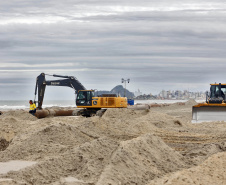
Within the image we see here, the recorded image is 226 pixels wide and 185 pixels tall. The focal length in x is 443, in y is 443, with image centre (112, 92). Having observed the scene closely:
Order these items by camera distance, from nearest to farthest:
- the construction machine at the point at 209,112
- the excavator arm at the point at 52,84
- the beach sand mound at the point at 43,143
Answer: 1. the beach sand mound at the point at 43,143
2. the construction machine at the point at 209,112
3. the excavator arm at the point at 52,84

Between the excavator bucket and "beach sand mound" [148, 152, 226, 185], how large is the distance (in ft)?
60.3

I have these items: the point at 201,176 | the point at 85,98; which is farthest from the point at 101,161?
the point at 85,98

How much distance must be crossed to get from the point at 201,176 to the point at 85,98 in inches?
889

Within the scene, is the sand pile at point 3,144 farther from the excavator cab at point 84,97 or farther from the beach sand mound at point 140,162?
the excavator cab at point 84,97

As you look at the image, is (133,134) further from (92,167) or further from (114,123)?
(92,167)

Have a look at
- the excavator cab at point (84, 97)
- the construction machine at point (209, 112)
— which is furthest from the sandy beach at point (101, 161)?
the excavator cab at point (84, 97)

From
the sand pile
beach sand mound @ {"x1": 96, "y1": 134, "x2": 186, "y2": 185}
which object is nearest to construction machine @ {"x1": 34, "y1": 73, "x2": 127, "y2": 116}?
the sand pile

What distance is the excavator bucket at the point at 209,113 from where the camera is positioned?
29906mm

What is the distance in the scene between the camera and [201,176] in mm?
10234

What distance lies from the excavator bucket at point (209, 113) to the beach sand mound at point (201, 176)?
1837 cm

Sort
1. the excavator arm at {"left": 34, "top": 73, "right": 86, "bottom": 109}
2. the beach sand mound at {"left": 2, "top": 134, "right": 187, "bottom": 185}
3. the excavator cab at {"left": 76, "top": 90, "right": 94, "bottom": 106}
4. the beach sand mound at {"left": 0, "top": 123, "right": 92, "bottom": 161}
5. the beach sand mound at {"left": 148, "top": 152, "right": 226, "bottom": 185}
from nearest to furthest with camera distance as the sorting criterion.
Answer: the beach sand mound at {"left": 148, "top": 152, "right": 226, "bottom": 185} < the beach sand mound at {"left": 2, "top": 134, "right": 187, "bottom": 185} < the beach sand mound at {"left": 0, "top": 123, "right": 92, "bottom": 161} < the excavator cab at {"left": 76, "top": 90, "right": 94, "bottom": 106} < the excavator arm at {"left": 34, "top": 73, "right": 86, "bottom": 109}

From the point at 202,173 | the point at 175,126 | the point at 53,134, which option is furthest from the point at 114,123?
the point at 202,173

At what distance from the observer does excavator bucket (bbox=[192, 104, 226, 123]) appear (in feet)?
98.1

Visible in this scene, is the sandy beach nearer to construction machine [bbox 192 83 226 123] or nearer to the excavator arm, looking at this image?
construction machine [bbox 192 83 226 123]
